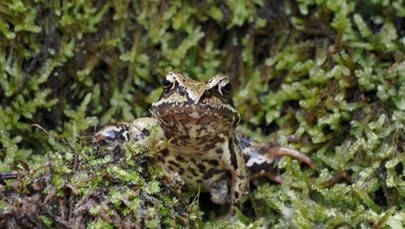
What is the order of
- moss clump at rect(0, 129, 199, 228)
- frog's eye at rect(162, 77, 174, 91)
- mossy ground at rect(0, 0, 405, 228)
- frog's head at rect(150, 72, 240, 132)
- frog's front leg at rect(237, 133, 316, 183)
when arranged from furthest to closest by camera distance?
frog's front leg at rect(237, 133, 316, 183) < mossy ground at rect(0, 0, 405, 228) < frog's eye at rect(162, 77, 174, 91) < frog's head at rect(150, 72, 240, 132) < moss clump at rect(0, 129, 199, 228)

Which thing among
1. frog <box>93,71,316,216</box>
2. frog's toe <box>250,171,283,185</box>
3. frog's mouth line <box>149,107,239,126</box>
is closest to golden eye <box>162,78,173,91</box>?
frog <box>93,71,316,216</box>

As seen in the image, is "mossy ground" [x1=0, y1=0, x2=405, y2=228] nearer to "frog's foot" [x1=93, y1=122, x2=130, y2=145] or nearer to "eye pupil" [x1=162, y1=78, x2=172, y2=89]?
"frog's foot" [x1=93, y1=122, x2=130, y2=145]

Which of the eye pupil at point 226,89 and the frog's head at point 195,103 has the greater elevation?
the eye pupil at point 226,89

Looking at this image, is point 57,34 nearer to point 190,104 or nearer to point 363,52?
point 190,104

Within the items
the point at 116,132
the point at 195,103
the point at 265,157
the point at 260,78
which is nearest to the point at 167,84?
the point at 195,103

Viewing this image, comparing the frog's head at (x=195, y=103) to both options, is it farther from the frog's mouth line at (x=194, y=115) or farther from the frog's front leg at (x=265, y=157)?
the frog's front leg at (x=265, y=157)

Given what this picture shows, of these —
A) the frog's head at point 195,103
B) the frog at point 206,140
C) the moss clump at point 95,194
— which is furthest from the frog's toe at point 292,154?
the moss clump at point 95,194

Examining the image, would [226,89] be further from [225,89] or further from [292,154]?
[292,154]
